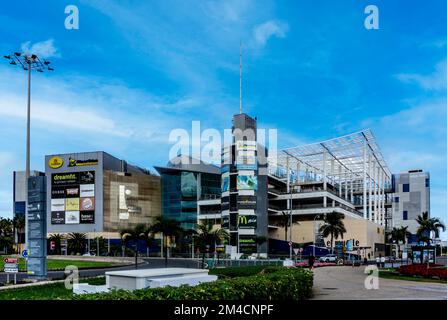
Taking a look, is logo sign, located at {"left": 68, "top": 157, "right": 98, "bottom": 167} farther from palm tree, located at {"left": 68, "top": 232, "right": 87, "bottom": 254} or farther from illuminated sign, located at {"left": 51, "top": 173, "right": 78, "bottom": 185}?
palm tree, located at {"left": 68, "top": 232, "right": 87, "bottom": 254}

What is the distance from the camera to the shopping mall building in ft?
310

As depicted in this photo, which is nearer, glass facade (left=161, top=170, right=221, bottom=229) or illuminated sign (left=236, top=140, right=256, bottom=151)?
illuminated sign (left=236, top=140, right=256, bottom=151)

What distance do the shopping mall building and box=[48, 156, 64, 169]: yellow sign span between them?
275 millimetres

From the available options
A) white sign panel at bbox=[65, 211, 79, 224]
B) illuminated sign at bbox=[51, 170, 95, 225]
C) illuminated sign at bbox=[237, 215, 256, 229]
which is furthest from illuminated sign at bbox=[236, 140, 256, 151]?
white sign panel at bbox=[65, 211, 79, 224]

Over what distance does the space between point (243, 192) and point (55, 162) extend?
6405 centimetres

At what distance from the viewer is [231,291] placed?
43.4 ft

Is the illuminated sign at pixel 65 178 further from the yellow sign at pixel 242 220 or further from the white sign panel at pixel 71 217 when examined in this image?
the yellow sign at pixel 242 220

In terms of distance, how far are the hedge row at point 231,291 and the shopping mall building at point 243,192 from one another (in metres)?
73.4

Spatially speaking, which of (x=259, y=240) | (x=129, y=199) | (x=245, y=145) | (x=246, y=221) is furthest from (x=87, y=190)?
(x=259, y=240)

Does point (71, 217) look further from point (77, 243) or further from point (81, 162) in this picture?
point (77, 243)

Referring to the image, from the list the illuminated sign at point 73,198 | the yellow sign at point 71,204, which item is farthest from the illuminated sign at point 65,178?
the yellow sign at point 71,204

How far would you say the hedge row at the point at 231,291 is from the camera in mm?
10492
